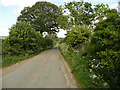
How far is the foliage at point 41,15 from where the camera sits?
96.9 feet

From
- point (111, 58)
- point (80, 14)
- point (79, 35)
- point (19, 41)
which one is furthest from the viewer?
point (80, 14)

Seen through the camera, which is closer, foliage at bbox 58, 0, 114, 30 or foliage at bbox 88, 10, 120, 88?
foliage at bbox 88, 10, 120, 88

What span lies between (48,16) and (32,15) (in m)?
4.99

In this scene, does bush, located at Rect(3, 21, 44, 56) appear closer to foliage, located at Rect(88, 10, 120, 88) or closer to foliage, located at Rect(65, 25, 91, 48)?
foliage, located at Rect(65, 25, 91, 48)

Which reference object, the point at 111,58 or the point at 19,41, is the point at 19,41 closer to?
the point at 19,41

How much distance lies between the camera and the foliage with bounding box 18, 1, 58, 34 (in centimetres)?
2955

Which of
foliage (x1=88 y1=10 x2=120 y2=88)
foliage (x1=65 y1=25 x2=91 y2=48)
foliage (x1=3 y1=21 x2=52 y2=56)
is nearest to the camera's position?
foliage (x1=88 y1=10 x2=120 y2=88)

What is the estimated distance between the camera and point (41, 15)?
29.8 metres

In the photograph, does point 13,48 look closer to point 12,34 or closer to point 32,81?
point 12,34

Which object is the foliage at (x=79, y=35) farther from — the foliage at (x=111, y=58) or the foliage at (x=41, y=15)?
the foliage at (x=41, y=15)

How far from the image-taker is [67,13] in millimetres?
26297

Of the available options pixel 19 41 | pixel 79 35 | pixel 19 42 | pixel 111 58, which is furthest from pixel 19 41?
pixel 111 58

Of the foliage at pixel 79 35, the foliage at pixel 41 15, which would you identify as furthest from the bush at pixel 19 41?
the foliage at pixel 41 15

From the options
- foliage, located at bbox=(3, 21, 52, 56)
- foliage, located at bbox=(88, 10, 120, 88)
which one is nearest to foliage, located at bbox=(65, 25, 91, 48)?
foliage, located at bbox=(3, 21, 52, 56)
